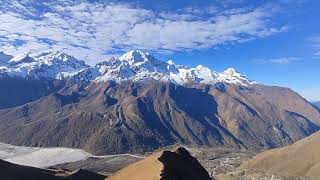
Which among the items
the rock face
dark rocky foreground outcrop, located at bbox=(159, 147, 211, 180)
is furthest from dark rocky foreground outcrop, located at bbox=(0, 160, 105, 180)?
dark rocky foreground outcrop, located at bbox=(159, 147, 211, 180)

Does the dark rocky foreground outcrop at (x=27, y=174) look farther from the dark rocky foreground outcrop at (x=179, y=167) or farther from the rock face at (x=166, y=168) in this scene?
the dark rocky foreground outcrop at (x=179, y=167)

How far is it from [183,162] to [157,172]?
48.6ft

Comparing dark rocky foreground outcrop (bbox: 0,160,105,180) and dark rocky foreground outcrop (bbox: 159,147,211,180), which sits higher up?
dark rocky foreground outcrop (bbox: 159,147,211,180)

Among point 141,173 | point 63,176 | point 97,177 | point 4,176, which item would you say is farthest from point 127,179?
point 97,177

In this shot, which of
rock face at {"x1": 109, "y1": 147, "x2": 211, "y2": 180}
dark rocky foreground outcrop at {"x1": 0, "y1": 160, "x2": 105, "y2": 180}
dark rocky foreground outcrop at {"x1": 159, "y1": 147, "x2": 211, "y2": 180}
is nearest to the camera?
rock face at {"x1": 109, "y1": 147, "x2": 211, "y2": 180}

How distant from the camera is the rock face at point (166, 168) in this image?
101500 millimetres

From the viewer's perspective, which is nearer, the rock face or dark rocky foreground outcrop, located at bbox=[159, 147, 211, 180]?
the rock face

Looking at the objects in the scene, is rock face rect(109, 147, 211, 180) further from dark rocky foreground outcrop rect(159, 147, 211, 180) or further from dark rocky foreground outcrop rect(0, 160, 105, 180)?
dark rocky foreground outcrop rect(0, 160, 105, 180)

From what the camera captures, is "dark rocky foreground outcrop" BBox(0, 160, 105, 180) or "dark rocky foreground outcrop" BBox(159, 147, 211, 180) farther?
"dark rocky foreground outcrop" BBox(0, 160, 105, 180)

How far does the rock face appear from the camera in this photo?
333ft

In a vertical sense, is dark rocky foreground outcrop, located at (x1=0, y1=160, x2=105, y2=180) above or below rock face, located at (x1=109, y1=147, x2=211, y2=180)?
below

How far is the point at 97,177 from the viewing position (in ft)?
588

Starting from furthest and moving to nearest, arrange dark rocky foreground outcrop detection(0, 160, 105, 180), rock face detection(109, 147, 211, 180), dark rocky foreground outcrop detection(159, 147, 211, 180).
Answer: dark rocky foreground outcrop detection(0, 160, 105, 180) < dark rocky foreground outcrop detection(159, 147, 211, 180) < rock face detection(109, 147, 211, 180)

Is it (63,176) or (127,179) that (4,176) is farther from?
(127,179)
